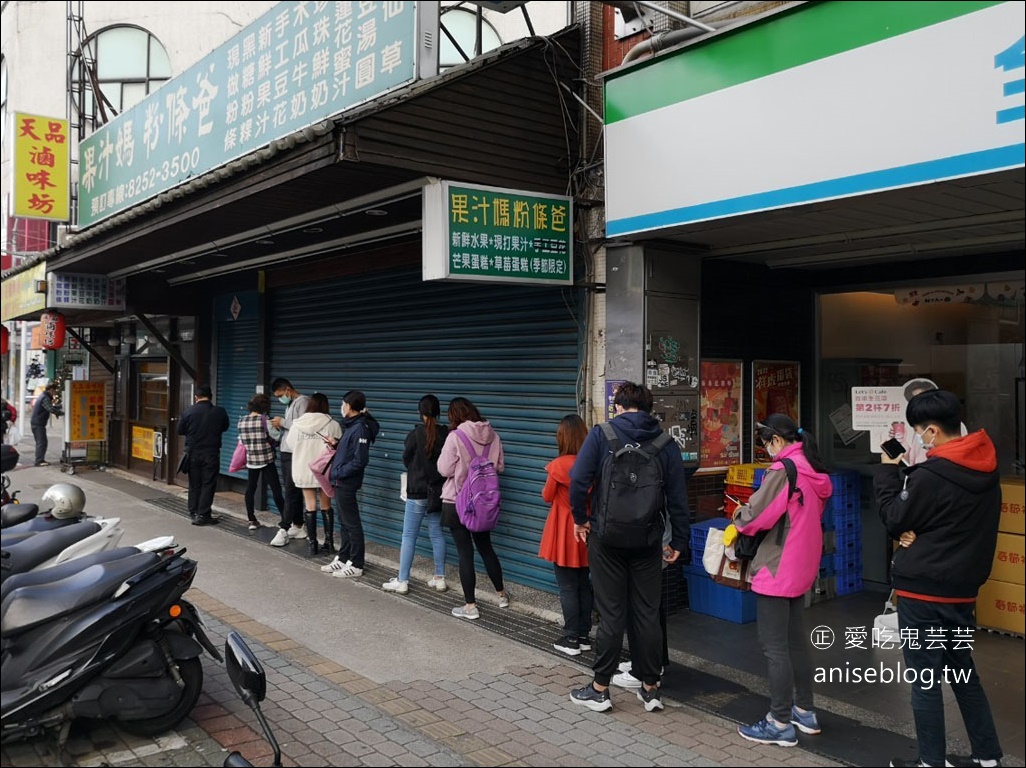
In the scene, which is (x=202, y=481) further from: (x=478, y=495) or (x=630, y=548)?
(x=630, y=548)

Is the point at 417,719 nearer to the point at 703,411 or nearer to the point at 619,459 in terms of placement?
the point at 619,459

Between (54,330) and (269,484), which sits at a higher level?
(54,330)

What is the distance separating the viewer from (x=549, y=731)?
456 centimetres

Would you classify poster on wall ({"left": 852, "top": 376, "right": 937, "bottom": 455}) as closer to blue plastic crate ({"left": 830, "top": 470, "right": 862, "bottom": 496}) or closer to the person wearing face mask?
blue plastic crate ({"left": 830, "top": 470, "right": 862, "bottom": 496})

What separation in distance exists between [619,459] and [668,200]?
2.03 metres

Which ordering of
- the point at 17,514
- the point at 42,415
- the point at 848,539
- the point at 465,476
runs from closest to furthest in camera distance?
1. the point at 17,514
2. the point at 465,476
3. the point at 848,539
4. the point at 42,415

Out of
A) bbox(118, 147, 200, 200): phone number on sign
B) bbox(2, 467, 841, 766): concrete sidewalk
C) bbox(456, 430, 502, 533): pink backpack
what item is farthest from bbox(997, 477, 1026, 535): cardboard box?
bbox(118, 147, 200, 200): phone number on sign

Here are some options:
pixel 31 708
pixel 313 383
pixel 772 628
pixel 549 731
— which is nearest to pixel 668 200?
pixel 772 628

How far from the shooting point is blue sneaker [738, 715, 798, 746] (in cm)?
Answer: 439

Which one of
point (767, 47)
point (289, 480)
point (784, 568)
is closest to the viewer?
point (784, 568)

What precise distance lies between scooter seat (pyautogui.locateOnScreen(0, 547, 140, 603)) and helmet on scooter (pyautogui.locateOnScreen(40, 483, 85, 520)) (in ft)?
1.94

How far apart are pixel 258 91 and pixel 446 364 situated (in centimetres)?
313

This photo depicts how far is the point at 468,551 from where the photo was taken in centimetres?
671

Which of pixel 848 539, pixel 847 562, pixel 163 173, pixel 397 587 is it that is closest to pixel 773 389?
pixel 848 539
